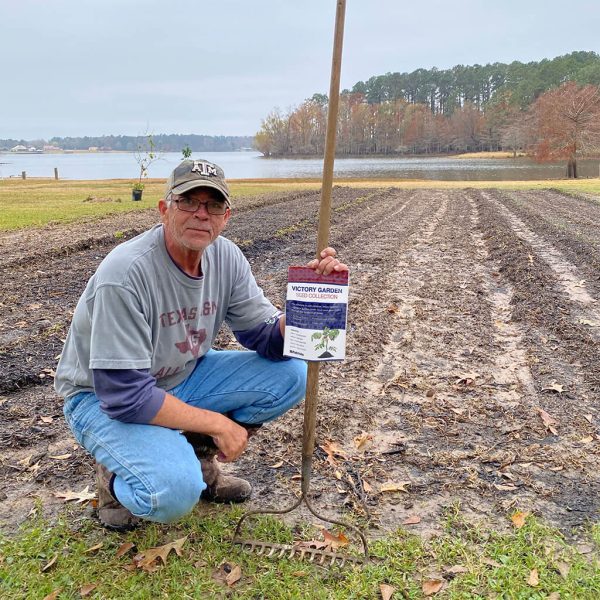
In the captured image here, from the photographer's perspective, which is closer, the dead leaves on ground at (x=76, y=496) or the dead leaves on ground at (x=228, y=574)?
the dead leaves on ground at (x=228, y=574)

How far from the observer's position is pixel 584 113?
41500 millimetres

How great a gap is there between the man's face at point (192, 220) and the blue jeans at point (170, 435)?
0.79 m

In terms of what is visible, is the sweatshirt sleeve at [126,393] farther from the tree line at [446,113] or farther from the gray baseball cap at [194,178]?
the tree line at [446,113]

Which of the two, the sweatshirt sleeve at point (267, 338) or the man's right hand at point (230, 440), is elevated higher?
the sweatshirt sleeve at point (267, 338)

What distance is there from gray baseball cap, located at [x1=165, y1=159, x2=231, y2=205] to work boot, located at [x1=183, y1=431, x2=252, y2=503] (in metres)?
1.27

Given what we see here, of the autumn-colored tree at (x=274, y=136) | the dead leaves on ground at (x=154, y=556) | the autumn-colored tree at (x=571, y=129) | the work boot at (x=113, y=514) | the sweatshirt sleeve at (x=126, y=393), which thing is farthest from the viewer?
the autumn-colored tree at (x=274, y=136)

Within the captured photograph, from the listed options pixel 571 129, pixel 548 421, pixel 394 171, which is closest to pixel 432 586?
pixel 548 421

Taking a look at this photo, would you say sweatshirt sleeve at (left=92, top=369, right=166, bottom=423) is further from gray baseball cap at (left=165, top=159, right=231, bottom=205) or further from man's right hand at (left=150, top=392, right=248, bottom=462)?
gray baseball cap at (left=165, top=159, right=231, bottom=205)

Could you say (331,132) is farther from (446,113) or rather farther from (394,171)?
(446,113)

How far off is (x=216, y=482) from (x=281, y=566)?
2.06ft

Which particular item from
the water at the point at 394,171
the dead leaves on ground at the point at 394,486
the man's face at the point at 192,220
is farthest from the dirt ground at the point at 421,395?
the water at the point at 394,171

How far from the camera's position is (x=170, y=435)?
98.6 inches

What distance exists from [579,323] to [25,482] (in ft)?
17.1

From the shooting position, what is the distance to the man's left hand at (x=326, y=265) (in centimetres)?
261
